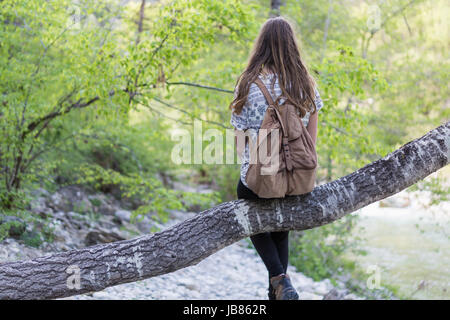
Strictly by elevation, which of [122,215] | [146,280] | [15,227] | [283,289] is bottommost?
[283,289]

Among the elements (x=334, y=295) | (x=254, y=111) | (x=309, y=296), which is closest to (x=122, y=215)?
(x=309, y=296)

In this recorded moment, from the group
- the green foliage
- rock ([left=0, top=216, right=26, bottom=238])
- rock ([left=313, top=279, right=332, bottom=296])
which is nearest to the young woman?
rock ([left=0, top=216, right=26, bottom=238])

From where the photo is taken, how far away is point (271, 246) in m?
2.88

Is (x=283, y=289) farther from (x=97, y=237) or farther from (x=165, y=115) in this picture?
(x=165, y=115)

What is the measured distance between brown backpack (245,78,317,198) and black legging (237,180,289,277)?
15 cm

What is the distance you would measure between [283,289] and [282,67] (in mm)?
1344

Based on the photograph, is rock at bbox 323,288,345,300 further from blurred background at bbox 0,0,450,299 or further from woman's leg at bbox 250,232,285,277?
woman's leg at bbox 250,232,285,277

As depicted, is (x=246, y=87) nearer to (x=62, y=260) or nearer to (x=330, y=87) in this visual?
Answer: (x=62, y=260)

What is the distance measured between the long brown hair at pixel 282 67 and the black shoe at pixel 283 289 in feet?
3.34

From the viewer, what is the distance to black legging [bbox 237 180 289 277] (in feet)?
9.09

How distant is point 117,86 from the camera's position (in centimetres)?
437

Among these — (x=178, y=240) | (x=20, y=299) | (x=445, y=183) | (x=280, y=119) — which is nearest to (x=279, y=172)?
(x=280, y=119)

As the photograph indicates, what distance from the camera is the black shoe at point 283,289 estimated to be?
2727mm
